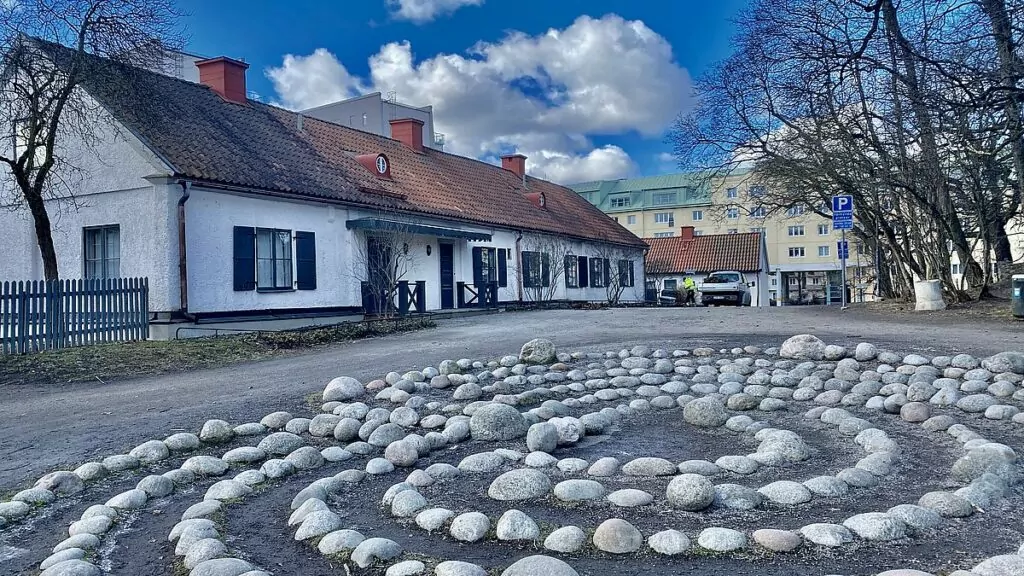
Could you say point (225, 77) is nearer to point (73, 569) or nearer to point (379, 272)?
point (379, 272)

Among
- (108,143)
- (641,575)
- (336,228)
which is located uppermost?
(108,143)

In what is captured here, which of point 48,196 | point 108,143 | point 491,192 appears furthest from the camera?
point 491,192

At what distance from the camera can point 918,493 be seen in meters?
4.09

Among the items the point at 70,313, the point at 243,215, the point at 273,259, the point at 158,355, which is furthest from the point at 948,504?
the point at 273,259

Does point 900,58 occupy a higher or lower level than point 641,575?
higher

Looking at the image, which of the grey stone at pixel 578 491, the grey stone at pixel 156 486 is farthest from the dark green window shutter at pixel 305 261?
the grey stone at pixel 578 491

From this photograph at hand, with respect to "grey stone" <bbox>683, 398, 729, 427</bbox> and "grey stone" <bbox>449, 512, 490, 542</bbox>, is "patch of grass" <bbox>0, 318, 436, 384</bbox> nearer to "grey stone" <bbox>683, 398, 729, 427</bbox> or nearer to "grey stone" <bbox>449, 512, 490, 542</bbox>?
"grey stone" <bbox>683, 398, 729, 427</bbox>

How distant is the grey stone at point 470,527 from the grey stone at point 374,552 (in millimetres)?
322

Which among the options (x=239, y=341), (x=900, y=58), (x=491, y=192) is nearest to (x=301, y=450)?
(x=239, y=341)

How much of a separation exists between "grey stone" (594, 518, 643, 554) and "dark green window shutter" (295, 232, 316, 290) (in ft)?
45.1

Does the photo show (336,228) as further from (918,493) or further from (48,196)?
(918,493)

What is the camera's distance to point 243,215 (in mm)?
15055

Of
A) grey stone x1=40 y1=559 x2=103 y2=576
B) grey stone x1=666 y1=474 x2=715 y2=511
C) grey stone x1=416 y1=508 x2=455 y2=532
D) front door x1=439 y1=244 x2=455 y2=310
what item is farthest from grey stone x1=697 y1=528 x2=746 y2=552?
front door x1=439 y1=244 x2=455 y2=310

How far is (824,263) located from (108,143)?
60.8 meters
